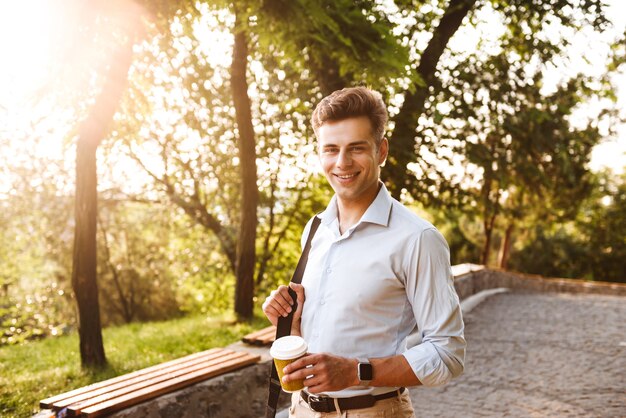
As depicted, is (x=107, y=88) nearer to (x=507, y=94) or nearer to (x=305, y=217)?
(x=507, y=94)

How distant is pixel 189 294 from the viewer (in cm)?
1973

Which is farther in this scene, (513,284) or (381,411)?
(513,284)

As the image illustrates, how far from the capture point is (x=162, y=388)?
14.2 feet

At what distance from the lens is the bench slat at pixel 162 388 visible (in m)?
3.85

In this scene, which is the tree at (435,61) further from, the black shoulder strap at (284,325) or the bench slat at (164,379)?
the black shoulder strap at (284,325)

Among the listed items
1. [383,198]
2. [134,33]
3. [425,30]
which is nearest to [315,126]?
[383,198]

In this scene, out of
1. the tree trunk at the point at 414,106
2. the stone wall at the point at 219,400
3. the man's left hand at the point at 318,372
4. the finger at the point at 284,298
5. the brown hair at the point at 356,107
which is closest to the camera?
the man's left hand at the point at 318,372

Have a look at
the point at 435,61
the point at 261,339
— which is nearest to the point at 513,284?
the point at 435,61

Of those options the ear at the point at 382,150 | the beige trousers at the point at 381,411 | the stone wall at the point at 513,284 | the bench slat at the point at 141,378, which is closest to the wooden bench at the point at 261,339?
the bench slat at the point at 141,378

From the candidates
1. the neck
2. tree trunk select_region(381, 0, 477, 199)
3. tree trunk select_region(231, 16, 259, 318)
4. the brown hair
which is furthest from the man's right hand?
tree trunk select_region(381, 0, 477, 199)

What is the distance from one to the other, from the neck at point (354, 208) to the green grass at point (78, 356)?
398 centimetres

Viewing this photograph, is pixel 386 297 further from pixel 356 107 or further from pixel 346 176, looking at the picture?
pixel 356 107

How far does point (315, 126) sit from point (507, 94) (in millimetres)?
10448

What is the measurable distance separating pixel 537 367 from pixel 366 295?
5.80 meters
